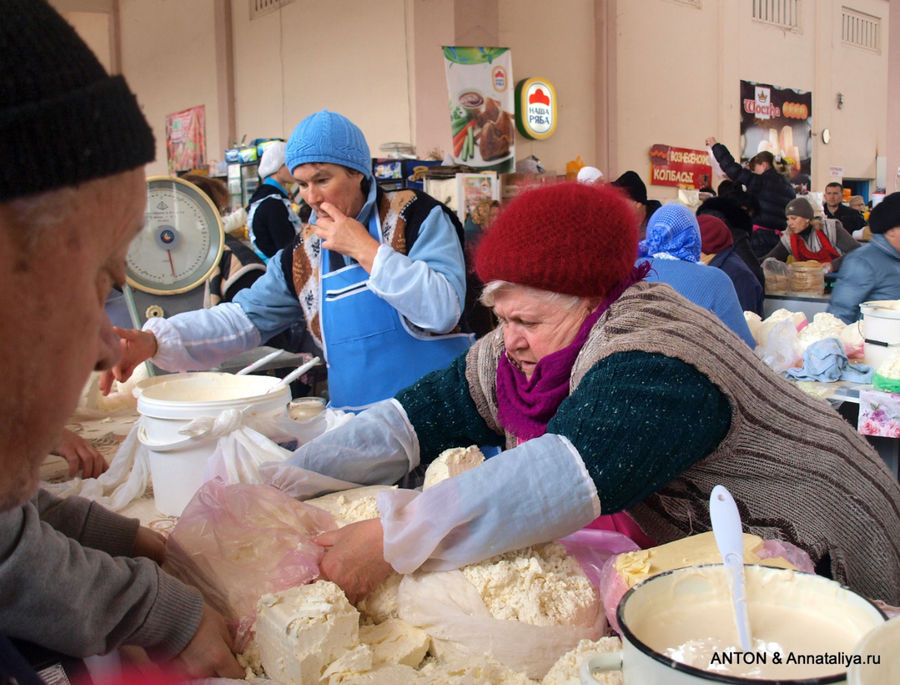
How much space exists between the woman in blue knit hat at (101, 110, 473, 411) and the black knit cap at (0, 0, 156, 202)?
174cm

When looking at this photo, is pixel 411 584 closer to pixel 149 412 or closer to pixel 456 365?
pixel 456 365

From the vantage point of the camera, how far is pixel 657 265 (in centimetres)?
386

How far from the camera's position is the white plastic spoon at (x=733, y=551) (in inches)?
31.9

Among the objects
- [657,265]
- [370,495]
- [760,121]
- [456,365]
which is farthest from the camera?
[760,121]

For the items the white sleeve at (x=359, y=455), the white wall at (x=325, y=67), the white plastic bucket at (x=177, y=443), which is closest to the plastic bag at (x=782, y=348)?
the white sleeve at (x=359, y=455)

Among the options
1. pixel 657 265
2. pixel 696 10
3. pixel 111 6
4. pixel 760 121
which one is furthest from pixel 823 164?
pixel 111 6

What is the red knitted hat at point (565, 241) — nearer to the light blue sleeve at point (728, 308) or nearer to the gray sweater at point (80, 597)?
the gray sweater at point (80, 597)

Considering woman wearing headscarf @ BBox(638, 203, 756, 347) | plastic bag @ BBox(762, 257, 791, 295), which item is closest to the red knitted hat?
woman wearing headscarf @ BBox(638, 203, 756, 347)

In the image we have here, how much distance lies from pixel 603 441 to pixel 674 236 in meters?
3.07

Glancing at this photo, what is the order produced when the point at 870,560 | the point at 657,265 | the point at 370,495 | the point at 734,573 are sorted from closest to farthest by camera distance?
1. the point at 734,573
2. the point at 870,560
3. the point at 370,495
4. the point at 657,265

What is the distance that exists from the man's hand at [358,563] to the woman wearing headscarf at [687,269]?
1959 millimetres

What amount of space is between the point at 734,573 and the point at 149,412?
4.70ft

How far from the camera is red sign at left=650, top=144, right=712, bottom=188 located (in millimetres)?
11133

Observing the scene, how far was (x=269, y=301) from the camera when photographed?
8.75 ft
